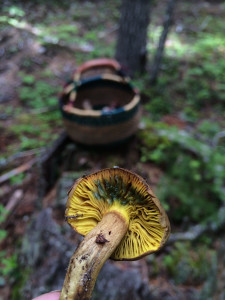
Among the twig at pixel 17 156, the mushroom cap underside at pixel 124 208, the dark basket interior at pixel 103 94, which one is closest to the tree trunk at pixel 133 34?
the dark basket interior at pixel 103 94

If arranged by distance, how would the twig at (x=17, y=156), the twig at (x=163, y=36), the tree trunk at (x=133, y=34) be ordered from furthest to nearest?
the tree trunk at (x=133, y=34) → the twig at (x=163, y=36) → the twig at (x=17, y=156)

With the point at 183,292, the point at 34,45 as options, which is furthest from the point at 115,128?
the point at 34,45

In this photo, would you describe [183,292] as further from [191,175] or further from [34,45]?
[34,45]

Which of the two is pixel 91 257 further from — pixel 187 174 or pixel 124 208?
pixel 187 174

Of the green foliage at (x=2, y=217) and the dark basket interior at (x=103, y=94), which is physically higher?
the dark basket interior at (x=103, y=94)

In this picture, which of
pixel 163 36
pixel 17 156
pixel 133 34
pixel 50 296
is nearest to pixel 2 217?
pixel 17 156

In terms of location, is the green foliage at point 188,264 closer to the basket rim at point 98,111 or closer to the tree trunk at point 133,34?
the basket rim at point 98,111

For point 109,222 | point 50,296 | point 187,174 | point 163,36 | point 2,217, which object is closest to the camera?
point 50,296
